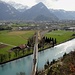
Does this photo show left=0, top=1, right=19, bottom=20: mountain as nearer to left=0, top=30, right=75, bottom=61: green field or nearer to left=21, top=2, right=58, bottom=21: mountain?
left=21, top=2, right=58, bottom=21: mountain

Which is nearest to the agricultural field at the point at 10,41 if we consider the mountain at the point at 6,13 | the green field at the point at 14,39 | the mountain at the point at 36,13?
the green field at the point at 14,39

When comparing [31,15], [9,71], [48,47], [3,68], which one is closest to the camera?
[9,71]

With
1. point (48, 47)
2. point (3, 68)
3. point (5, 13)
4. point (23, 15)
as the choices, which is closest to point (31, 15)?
point (23, 15)

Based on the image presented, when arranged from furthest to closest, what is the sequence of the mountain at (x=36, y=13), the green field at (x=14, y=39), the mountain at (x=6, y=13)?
the mountain at (x=6, y=13) < the mountain at (x=36, y=13) < the green field at (x=14, y=39)

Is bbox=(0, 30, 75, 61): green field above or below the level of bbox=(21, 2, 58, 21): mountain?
below


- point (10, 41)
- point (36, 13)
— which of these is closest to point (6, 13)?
point (36, 13)

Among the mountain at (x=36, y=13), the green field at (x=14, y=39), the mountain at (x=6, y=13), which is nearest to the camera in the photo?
the green field at (x=14, y=39)

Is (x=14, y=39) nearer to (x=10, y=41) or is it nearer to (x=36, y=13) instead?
(x=10, y=41)

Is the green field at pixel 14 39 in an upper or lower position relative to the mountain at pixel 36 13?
lower

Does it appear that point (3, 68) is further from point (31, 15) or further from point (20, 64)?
point (31, 15)

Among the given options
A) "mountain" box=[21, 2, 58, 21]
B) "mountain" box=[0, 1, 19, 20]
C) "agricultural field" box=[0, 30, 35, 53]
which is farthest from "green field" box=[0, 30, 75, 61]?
"mountain" box=[0, 1, 19, 20]

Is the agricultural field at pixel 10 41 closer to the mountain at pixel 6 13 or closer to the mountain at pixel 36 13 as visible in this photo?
the mountain at pixel 36 13
